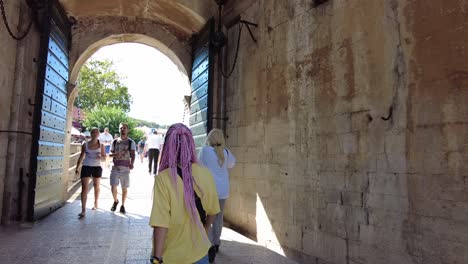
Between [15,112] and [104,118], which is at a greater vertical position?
[104,118]

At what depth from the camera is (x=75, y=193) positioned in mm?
9344

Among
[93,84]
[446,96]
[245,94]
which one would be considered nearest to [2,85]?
[245,94]

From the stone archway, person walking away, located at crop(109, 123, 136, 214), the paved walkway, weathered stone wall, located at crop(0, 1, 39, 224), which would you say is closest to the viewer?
the paved walkway

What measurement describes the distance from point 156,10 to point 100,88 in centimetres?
2764

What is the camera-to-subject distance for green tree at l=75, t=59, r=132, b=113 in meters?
31.1

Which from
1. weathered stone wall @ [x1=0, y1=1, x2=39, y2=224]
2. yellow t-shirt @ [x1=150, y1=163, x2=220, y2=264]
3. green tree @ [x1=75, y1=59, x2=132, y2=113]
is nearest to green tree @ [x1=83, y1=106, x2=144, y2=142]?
green tree @ [x1=75, y1=59, x2=132, y2=113]

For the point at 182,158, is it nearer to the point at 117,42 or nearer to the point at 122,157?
the point at 122,157

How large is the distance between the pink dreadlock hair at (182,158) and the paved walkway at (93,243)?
2.25 metres

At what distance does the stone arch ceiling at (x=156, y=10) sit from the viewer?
696 cm

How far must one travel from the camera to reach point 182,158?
6.65ft

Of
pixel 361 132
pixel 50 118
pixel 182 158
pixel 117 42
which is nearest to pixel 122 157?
pixel 50 118

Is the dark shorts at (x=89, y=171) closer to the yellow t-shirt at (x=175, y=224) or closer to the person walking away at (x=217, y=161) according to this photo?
the person walking away at (x=217, y=161)

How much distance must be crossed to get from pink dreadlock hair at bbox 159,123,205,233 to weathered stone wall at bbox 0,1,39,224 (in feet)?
13.4

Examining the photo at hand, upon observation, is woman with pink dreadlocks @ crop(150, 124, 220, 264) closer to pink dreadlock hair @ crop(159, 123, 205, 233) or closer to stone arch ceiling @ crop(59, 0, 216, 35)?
pink dreadlock hair @ crop(159, 123, 205, 233)
